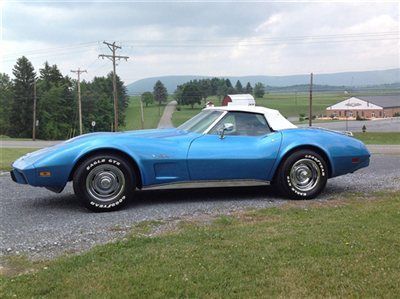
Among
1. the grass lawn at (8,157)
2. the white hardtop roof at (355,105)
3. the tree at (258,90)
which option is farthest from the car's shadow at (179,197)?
the tree at (258,90)

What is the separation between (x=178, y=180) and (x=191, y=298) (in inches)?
121

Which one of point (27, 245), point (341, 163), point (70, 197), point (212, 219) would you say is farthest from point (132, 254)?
point (341, 163)

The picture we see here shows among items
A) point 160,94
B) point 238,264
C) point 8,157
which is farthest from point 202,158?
point 160,94

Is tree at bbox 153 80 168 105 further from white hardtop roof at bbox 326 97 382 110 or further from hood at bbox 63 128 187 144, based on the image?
hood at bbox 63 128 187 144

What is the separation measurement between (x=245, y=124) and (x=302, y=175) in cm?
104

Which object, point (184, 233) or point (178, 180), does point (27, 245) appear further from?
point (178, 180)

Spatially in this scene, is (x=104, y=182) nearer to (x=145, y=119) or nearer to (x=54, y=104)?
(x=54, y=104)

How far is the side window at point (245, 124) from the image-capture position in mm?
6438

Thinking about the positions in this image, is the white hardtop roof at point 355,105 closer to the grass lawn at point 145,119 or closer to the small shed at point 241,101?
the grass lawn at point 145,119

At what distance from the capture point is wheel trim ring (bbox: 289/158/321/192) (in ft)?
21.2

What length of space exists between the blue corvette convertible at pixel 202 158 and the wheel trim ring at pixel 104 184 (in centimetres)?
1

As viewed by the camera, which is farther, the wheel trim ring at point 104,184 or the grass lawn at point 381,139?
the grass lawn at point 381,139

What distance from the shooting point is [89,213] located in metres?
5.74

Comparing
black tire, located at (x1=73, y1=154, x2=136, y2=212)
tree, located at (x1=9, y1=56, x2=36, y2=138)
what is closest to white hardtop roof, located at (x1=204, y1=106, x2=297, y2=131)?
black tire, located at (x1=73, y1=154, x2=136, y2=212)
